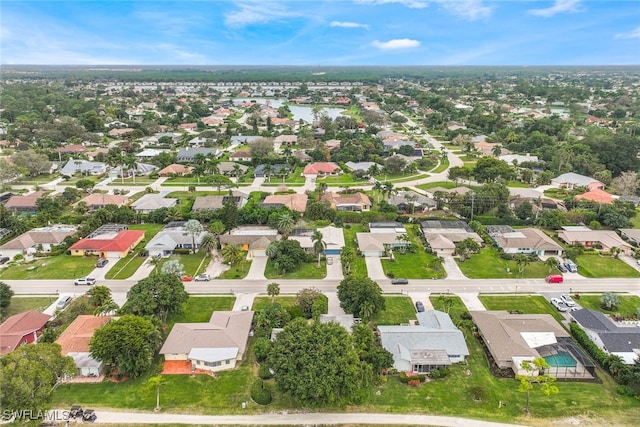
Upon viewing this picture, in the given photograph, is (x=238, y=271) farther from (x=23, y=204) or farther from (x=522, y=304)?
(x=23, y=204)

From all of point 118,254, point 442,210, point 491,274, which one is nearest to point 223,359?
point 118,254

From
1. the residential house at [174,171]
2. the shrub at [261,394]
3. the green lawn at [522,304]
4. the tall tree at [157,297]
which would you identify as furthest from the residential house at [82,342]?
the residential house at [174,171]

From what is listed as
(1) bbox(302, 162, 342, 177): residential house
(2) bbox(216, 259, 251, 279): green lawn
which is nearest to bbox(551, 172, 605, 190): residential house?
(1) bbox(302, 162, 342, 177): residential house

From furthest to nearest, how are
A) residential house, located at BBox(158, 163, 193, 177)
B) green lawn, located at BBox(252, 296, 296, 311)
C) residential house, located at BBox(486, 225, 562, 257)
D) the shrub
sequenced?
1. residential house, located at BBox(158, 163, 193, 177)
2. residential house, located at BBox(486, 225, 562, 257)
3. green lawn, located at BBox(252, 296, 296, 311)
4. the shrub

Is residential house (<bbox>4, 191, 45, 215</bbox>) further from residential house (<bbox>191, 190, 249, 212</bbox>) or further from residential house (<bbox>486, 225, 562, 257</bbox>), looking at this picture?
residential house (<bbox>486, 225, 562, 257</bbox>)

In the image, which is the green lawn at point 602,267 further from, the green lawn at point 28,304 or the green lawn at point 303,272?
the green lawn at point 28,304

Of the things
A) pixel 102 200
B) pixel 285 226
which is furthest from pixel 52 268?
pixel 285 226
